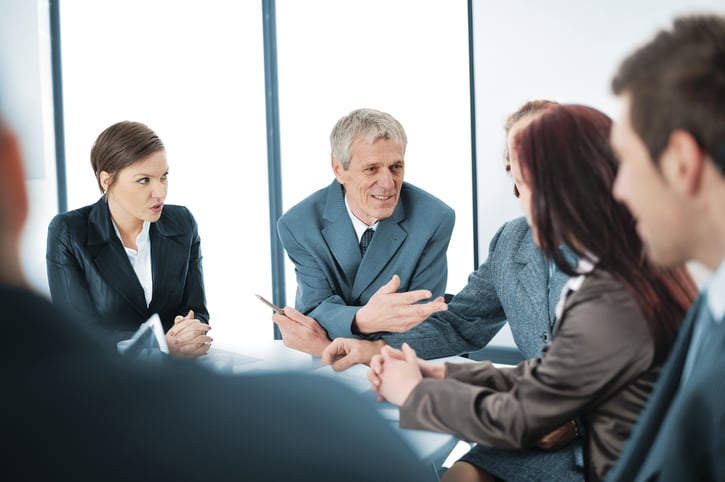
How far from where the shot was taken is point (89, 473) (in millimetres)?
440

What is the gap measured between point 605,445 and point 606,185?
0.42 meters

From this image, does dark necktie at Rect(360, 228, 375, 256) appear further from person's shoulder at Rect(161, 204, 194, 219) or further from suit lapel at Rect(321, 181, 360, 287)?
person's shoulder at Rect(161, 204, 194, 219)

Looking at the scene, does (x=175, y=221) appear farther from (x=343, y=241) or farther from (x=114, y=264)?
(x=343, y=241)

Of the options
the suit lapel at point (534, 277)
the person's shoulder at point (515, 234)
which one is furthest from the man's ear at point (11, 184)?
the person's shoulder at point (515, 234)

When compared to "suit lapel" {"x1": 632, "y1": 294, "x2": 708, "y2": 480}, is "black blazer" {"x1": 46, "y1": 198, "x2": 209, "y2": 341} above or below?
below

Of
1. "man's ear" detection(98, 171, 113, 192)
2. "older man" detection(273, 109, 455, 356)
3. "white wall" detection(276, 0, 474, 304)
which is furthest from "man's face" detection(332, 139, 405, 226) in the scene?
"white wall" detection(276, 0, 474, 304)

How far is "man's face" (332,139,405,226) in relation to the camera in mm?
2754

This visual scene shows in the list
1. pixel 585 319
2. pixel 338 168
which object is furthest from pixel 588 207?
pixel 338 168

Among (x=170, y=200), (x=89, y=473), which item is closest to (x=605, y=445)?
(x=89, y=473)

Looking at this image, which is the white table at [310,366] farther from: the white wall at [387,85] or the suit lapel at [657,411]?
the white wall at [387,85]

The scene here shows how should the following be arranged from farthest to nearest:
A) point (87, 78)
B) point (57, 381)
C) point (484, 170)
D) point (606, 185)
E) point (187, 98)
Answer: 1. point (187, 98)
2. point (484, 170)
3. point (87, 78)
4. point (606, 185)
5. point (57, 381)

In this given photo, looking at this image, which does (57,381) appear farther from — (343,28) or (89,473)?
(343,28)

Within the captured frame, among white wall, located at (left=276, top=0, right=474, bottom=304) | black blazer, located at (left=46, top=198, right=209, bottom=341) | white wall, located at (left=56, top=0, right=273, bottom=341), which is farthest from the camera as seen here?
white wall, located at (left=276, top=0, right=474, bottom=304)

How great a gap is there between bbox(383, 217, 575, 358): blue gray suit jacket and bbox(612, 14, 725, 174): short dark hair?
1.10 m
